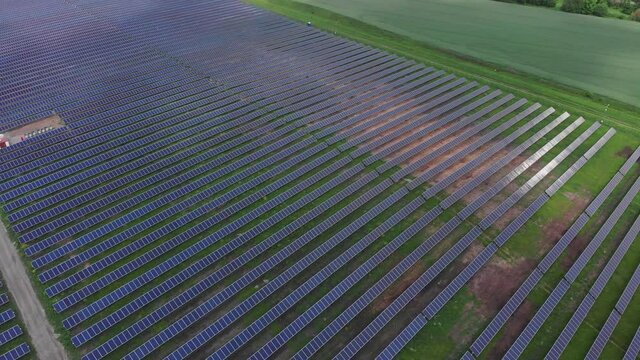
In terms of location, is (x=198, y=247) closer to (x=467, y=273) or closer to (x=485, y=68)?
(x=467, y=273)

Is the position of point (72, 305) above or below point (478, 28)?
below

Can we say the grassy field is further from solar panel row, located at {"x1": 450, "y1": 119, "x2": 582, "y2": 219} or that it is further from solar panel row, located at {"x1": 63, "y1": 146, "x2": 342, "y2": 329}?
solar panel row, located at {"x1": 63, "y1": 146, "x2": 342, "y2": 329}

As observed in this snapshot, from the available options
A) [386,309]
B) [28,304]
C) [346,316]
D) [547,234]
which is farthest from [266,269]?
[547,234]

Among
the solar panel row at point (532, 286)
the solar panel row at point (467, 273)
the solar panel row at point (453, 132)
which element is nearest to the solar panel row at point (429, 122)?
the solar panel row at point (453, 132)

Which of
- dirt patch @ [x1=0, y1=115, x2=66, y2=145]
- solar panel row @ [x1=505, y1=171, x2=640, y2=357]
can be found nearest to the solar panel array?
dirt patch @ [x1=0, y1=115, x2=66, y2=145]

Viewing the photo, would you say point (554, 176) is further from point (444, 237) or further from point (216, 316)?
point (216, 316)

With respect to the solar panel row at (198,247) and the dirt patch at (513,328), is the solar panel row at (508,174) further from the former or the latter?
the solar panel row at (198,247)

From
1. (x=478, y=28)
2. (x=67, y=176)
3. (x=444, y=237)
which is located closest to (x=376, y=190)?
(x=444, y=237)
